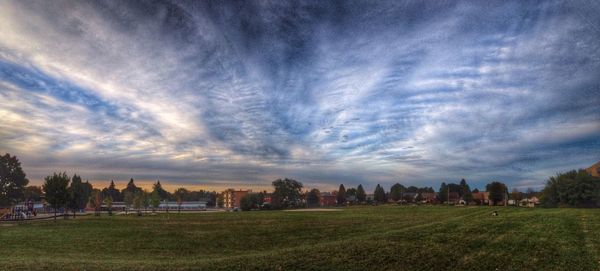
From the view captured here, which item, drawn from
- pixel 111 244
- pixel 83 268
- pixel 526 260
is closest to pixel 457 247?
pixel 526 260

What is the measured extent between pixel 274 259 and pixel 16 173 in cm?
12408

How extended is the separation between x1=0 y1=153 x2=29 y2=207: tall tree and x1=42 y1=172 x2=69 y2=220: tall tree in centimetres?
6058

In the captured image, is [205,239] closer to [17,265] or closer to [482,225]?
[17,265]

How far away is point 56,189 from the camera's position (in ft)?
192

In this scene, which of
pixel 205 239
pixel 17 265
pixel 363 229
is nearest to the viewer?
pixel 17 265

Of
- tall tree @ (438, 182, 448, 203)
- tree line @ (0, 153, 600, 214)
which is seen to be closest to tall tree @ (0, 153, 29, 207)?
tree line @ (0, 153, 600, 214)

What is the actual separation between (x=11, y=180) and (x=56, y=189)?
66234 millimetres

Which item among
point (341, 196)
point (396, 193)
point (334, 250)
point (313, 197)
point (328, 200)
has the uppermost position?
point (334, 250)

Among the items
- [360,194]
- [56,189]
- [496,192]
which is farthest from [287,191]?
[56,189]

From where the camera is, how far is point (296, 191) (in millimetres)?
151500

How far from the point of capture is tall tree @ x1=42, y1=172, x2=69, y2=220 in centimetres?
5812

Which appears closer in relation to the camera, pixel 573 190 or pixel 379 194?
pixel 573 190

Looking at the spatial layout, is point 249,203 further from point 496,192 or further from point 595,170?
point 595,170

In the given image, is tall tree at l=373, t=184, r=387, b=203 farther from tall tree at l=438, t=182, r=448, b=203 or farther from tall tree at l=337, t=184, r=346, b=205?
tall tree at l=438, t=182, r=448, b=203
